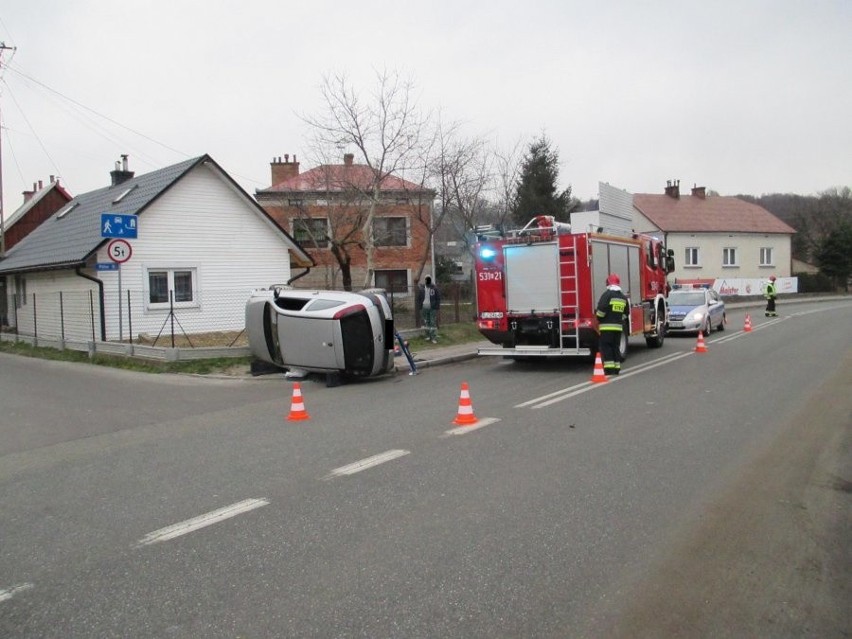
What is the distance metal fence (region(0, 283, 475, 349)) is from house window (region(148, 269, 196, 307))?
0.24ft

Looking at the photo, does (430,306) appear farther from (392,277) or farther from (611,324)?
(392,277)

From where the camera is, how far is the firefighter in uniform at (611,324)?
12258 mm

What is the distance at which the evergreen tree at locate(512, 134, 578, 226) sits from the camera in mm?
34469

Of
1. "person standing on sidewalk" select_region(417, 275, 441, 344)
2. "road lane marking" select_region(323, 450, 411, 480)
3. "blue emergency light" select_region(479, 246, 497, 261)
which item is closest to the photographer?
"road lane marking" select_region(323, 450, 411, 480)

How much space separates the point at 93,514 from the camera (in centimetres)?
536

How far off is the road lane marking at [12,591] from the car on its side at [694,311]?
18.9 metres

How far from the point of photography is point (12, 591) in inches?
156

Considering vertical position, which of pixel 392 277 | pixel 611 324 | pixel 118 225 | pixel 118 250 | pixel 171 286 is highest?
pixel 118 225

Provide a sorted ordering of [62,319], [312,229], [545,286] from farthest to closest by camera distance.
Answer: [312,229], [62,319], [545,286]

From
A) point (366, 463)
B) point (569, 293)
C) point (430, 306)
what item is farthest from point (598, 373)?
point (430, 306)

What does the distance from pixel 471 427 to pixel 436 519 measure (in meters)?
3.18

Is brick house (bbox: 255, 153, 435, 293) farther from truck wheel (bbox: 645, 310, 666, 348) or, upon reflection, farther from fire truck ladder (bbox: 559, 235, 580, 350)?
fire truck ladder (bbox: 559, 235, 580, 350)

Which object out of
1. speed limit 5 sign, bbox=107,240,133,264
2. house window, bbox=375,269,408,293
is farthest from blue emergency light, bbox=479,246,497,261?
house window, bbox=375,269,408,293

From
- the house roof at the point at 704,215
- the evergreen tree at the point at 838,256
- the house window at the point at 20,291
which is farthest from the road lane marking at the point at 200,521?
the evergreen tree at the point at 838,256
